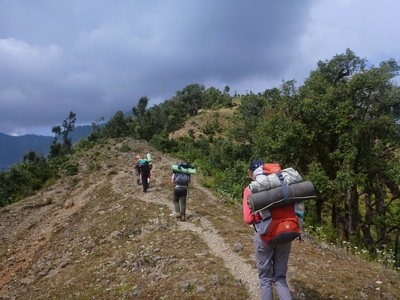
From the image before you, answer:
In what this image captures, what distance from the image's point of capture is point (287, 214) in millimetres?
Answer: 4434

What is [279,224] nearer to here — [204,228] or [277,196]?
[277,196]

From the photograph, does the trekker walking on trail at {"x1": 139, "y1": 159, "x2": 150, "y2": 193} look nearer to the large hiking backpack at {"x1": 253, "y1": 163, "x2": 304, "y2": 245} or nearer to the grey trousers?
the grey trousers

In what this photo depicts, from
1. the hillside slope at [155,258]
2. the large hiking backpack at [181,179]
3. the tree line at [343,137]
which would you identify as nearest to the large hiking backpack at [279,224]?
the hillside slope at [155,258]

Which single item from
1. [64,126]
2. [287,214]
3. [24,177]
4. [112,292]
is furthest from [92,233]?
[64,126]

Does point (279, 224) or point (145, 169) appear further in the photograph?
point (145, 169)

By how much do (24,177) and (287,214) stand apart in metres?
33.7

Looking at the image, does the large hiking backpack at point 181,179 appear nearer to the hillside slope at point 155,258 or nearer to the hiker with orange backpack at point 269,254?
the hillside slope at point 155,258

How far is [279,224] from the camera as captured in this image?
172 inches

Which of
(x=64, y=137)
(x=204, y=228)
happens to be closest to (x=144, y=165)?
(x=204, y=228)

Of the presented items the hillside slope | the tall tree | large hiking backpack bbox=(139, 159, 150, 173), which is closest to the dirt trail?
the hillside slope

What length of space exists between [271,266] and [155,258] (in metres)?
4.49

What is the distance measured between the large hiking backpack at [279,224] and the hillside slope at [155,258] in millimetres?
2168

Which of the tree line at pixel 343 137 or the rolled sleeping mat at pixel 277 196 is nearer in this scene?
the rolled sleeping mat at pixel 277 196

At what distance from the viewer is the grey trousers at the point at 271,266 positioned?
4.62 meters
